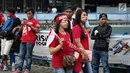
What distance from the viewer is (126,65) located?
794 centimetres

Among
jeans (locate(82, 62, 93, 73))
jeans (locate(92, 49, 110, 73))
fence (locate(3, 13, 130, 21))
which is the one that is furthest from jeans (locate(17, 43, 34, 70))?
fence (locate(3, 13, 130, 21))

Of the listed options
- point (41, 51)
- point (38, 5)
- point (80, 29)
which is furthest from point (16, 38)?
point (38, 5)

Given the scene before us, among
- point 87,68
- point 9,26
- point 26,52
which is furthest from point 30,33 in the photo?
point 87,68

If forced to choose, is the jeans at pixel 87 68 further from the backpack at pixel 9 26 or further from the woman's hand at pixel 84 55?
the backpack at pixel 9 26

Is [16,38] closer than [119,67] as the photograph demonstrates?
No

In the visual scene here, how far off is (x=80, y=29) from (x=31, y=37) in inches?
105

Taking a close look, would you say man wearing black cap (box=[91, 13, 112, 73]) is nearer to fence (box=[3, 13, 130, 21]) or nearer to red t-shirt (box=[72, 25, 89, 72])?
red t-shirt (box=[72, 25, 89, 72])

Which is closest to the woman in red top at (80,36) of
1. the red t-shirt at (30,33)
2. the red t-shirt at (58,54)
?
the red t-shirt at (58,54)

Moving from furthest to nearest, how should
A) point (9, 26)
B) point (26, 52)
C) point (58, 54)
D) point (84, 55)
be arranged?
1. point (9, 26)
2. point (26, 52)
3. point (84, 55)
4. point (58, 54)

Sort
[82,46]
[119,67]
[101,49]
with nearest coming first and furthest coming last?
[82,46] < [101,49] < [119,67]

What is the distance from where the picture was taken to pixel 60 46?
554 centimetres

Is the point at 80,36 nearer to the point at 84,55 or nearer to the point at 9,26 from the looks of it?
the point at 84,55

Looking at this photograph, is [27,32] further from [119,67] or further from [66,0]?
[66,0]

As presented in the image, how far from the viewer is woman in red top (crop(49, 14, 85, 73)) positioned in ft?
18.4
